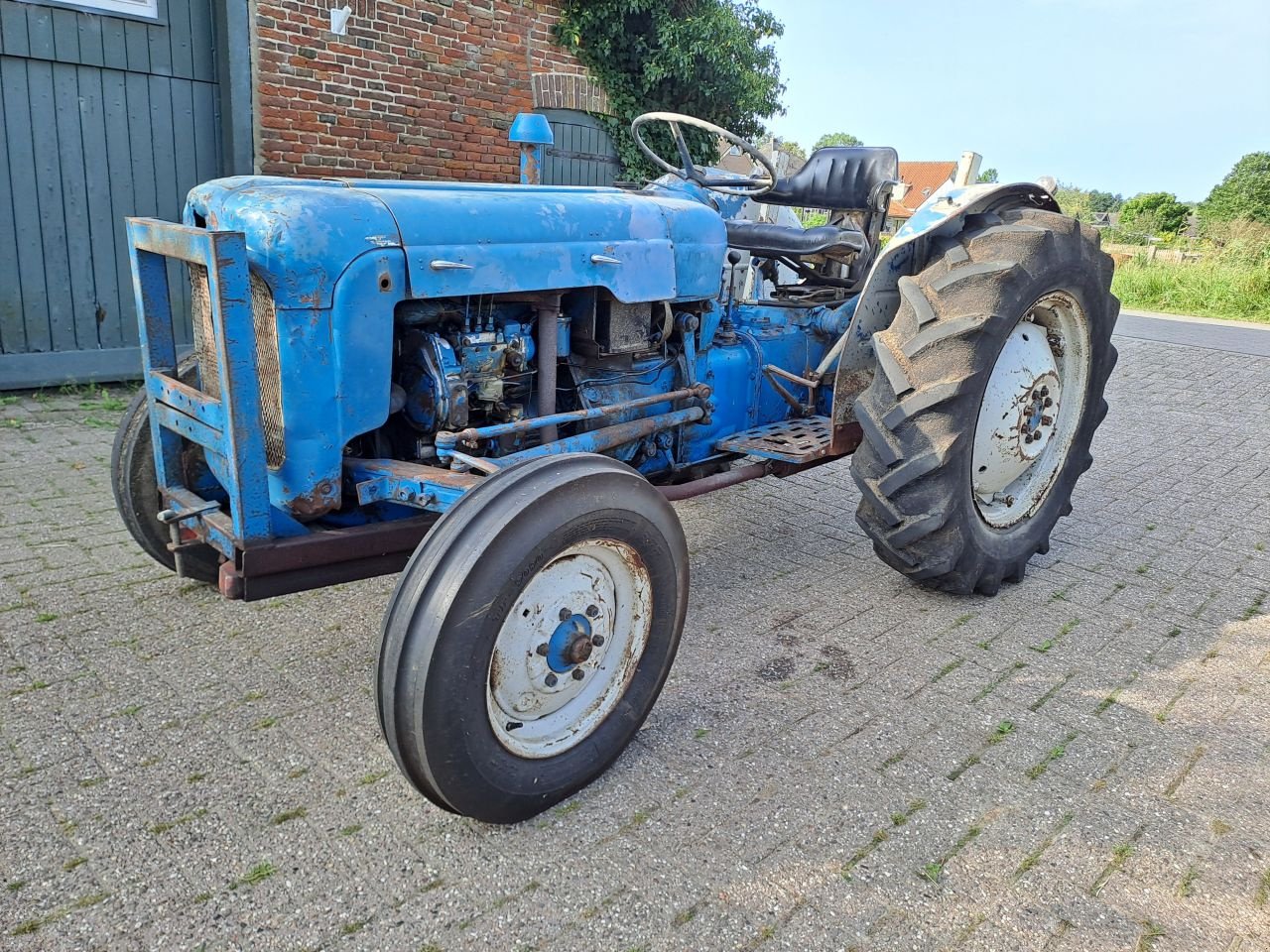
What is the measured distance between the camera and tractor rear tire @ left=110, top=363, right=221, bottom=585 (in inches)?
108

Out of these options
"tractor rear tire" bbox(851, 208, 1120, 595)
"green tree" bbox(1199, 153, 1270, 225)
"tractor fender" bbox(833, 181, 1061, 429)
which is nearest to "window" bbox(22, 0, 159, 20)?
"tractor fender" bbox(833, 181, 1061, 429)

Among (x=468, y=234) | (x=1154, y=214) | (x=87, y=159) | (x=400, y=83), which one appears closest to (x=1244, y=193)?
(x=1154, y=214)

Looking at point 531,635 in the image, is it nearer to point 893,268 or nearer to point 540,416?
point 540,416

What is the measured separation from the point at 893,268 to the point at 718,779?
6.73 feet

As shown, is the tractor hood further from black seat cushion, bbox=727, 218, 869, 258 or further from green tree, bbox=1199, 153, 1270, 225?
green tree, bbox=1199, 153, 1270, 225

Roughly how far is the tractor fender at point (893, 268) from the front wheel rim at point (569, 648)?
1.43 m

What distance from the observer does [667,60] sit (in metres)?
8.23

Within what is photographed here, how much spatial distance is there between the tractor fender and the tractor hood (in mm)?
641

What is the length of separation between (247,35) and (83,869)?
5710 mm

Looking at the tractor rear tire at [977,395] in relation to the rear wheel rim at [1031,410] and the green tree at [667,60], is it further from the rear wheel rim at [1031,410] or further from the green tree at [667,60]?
the green tree at [667,60]

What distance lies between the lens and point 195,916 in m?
1.82

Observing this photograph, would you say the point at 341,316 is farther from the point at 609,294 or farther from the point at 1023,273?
the point at 1023,273

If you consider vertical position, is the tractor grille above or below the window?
below

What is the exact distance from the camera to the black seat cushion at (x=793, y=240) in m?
3.96
